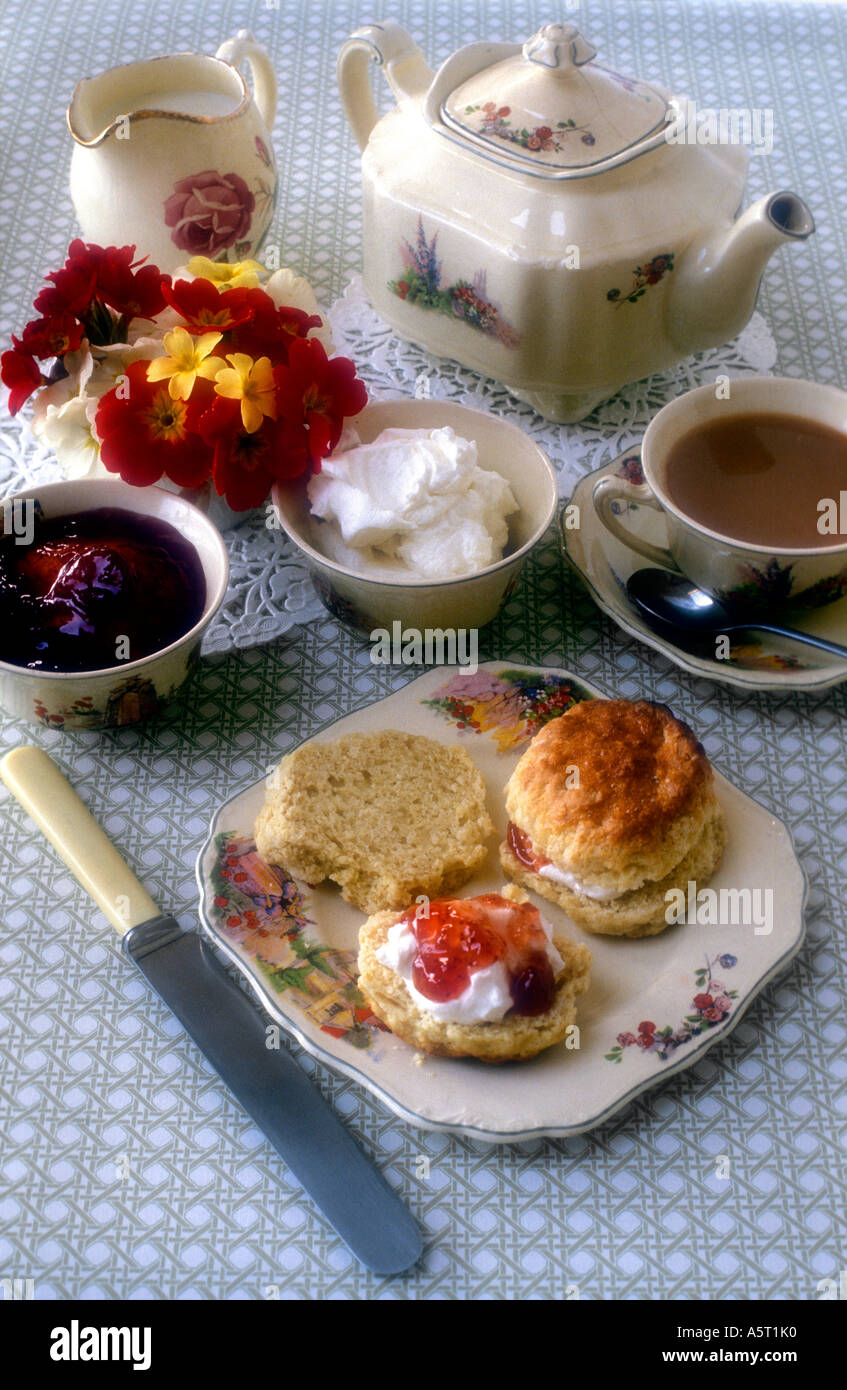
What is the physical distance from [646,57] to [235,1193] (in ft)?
6.97

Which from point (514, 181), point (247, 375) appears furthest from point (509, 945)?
point (514, 181)

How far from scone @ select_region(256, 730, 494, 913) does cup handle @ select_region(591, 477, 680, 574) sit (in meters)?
0.37

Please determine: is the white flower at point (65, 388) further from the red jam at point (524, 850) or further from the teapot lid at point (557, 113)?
the red jam at point (524, 850)

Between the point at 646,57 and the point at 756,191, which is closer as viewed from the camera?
the point at 756,191

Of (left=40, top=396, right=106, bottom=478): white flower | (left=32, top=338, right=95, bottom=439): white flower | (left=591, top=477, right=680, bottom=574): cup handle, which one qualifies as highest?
(left=32, top=338, right=95, bottom=439): white flower

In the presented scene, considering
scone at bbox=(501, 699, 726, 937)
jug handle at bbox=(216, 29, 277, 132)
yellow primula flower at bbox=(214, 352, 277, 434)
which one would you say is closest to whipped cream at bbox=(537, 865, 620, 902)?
scone at bbox=(501, 699, 726, 937)

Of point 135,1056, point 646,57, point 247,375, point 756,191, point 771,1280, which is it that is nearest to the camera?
point 771,1280

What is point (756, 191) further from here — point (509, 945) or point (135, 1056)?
point (135, 1056)

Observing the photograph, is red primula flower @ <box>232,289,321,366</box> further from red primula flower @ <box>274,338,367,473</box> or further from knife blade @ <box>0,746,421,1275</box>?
knife blade @ <box>0,746,421,1275</box>

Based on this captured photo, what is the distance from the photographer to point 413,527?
1385mm

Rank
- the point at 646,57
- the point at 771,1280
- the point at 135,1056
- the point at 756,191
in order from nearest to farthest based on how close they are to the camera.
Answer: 1. the point at 771,1280
2. the point at 135,1056
3. the point at 756,191
4. the point at 646,57

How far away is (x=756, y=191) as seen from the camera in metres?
2.05

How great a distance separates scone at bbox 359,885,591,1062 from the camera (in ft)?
3.57

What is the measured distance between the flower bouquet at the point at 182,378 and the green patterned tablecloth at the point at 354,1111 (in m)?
0.25
